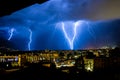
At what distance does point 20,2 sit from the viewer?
8.96 feet

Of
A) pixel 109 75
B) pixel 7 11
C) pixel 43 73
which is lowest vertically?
pixel 109 75

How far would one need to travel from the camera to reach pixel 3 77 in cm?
434

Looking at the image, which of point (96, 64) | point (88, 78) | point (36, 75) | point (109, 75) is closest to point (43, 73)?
point (36, 75)

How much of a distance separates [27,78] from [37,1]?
1.82 metres

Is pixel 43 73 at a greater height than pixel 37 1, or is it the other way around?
pixel 37 1

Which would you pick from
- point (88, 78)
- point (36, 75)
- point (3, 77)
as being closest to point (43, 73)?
point (36, 75)

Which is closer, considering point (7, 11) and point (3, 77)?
point (7, 11)

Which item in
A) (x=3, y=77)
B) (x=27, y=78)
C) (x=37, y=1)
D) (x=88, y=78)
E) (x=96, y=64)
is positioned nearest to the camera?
(x=37, y=1)

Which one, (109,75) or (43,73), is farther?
(109,75)

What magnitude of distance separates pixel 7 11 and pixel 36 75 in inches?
60.1

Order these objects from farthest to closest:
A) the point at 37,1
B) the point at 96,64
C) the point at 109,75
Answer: the point at 96,64, the point at 109,75, the point at 37,1

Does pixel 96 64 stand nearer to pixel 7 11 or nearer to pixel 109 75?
pixel 109 75

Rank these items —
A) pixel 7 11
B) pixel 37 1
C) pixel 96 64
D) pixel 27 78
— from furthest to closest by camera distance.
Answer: pixel 96 64 → pixel 27 78 → pixel 7 11 → pixel 37 1

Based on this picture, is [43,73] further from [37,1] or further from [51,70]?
[37,1]
